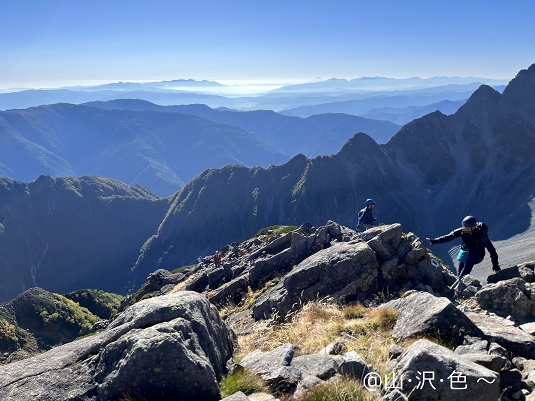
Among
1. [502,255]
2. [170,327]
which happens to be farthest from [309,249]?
[502,255]

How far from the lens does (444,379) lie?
22.7 ft

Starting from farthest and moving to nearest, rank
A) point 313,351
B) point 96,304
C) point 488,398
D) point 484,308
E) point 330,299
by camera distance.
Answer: point 96,304 → point 330,299 → point 484,308 → point 313,351 → point 488,398

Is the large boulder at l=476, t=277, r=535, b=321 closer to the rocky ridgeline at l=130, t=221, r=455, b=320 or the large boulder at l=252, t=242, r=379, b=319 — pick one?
the rocky ridgeline at l=130, t=221, r=455, b=320

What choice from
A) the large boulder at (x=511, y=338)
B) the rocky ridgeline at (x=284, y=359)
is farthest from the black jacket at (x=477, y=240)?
the large boulder at (x=511, y=338)

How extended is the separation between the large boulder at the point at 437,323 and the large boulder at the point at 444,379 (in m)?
2.35

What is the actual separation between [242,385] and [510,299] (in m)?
9.77

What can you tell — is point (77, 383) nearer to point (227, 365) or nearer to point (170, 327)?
point (170, 327)

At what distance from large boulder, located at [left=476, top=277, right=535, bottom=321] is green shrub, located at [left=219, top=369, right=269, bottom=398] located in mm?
9191

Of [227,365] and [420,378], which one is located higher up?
[420,378]

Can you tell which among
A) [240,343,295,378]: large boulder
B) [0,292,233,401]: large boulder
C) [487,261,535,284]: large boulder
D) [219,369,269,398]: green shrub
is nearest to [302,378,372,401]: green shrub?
[219,369,269,398]: green shrub

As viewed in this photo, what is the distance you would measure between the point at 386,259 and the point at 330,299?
3.69 metres

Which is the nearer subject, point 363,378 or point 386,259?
point 363,378

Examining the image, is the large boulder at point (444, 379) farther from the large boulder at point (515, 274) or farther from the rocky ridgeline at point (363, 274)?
the large boulder at point (515, 274)

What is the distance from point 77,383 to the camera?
7.85m
